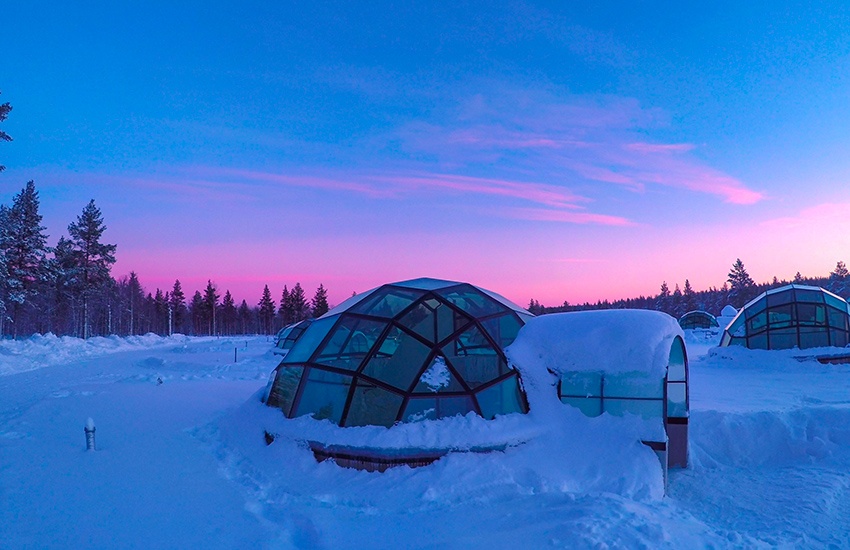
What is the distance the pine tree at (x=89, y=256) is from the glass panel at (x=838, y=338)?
55473mm

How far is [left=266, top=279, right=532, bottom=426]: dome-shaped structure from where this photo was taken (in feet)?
27.3

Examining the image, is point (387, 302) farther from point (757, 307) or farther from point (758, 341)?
point (757, 307)

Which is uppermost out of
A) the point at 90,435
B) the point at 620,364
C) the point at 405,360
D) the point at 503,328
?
the point at 503,328

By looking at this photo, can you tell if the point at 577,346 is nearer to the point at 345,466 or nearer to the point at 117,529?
the point at 345,466

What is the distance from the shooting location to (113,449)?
29.6 feet

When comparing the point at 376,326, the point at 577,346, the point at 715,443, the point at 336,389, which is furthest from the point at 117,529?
the point at 715,443

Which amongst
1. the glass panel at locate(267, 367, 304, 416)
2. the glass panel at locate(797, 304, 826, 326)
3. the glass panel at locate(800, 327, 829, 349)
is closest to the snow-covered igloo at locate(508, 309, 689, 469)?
the glass panel at locate(267, 367, 304, 416)

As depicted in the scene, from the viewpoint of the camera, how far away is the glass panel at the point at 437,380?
834 centimetres

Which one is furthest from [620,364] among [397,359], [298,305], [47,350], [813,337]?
[298,305]

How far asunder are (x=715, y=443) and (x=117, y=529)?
1043 centimetres

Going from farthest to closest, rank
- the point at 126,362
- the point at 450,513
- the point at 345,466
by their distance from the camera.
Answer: the point at 126,362, the point at 345,466, the point at 450,513

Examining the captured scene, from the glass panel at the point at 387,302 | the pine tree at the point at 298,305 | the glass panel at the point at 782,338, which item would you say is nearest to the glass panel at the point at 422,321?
the glass panel at the point at 387,302

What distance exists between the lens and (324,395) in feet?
29.0

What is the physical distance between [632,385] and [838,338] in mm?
21480
